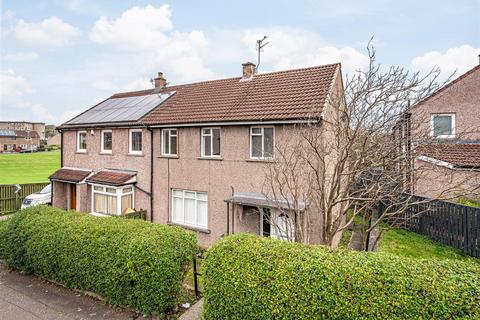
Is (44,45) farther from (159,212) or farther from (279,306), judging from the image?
(279,306)

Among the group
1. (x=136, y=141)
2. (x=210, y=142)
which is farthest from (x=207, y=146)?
(x=136, y=141)

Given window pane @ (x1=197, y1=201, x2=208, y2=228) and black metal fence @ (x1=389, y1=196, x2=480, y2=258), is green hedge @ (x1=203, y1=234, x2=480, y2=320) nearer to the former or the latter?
black metal fence @ (x1=389, y1=196, x2=480, y2=258)

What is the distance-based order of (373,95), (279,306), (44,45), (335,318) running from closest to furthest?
(335,318), (279,306), (373,95), (44,45)

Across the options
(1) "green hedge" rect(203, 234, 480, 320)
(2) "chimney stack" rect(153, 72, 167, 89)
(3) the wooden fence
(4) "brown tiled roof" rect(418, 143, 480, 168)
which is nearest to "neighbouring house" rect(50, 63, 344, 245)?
(2) "chimney stack" rect(153, 72, 167, 89)

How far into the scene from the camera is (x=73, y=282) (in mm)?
7766

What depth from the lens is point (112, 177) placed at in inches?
581

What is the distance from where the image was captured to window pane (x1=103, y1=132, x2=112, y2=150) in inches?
634

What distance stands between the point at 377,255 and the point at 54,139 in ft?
410

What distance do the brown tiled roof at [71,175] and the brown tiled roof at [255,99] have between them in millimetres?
5297

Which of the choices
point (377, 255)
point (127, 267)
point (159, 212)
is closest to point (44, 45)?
point (159, 212)

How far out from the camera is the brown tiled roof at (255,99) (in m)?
11.2

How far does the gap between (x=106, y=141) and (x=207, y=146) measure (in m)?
7.19

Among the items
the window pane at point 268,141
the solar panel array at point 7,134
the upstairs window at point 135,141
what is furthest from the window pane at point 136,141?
the solar panel array at point 7,134

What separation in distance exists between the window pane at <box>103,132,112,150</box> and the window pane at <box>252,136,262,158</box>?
30.0 feet
